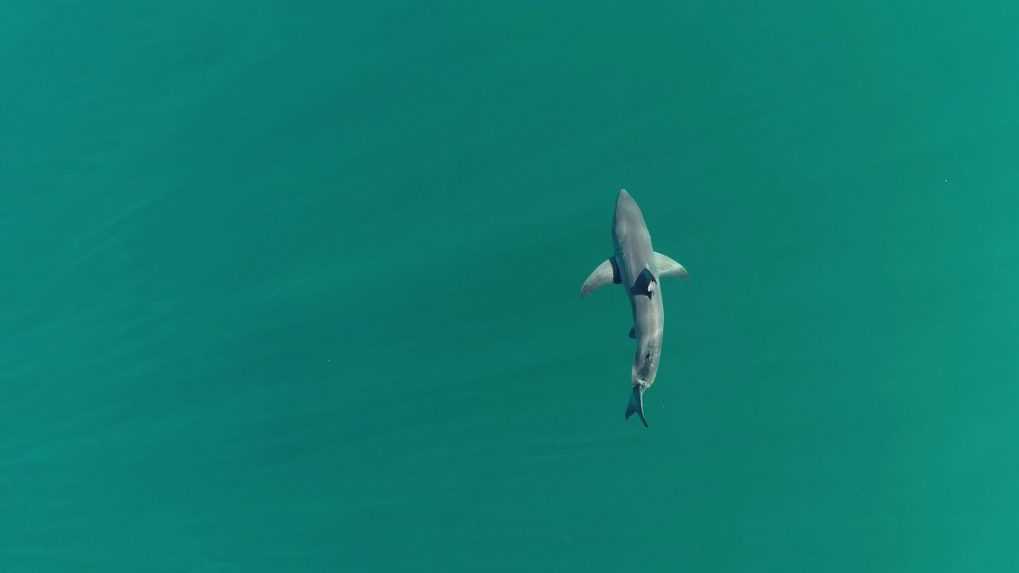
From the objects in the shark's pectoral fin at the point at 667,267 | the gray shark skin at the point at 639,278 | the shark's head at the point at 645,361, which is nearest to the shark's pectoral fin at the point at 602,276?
the gray shark skin at the point at 639,278

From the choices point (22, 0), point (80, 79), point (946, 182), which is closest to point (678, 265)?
point (946, 182)

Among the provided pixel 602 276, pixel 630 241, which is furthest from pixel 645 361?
pixel 630 241

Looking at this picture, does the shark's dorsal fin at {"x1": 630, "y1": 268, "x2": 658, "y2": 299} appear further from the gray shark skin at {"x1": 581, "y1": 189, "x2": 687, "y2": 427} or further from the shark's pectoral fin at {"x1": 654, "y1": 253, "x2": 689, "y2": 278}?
the shark's pectoral fin at {"x1": 654, "y1": 253, "x2": 689, "y2": 278}

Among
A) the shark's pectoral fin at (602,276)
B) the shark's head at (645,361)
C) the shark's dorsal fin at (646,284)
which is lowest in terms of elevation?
the shark's head at (645,361)

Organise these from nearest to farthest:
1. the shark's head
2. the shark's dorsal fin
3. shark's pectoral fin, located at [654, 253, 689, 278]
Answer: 1. the shark's dorsal fin
2. the shark's head
3. shark's pectoral fin, located at [654, 253, 689, 278]

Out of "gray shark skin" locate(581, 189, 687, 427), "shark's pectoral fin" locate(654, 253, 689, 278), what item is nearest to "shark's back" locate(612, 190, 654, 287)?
"gray shark skin" locate(581, 189, 687, 427)

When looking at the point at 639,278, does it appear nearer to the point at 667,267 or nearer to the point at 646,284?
the point at 646,284

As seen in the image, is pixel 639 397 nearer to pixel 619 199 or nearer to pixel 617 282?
pixel 617 282

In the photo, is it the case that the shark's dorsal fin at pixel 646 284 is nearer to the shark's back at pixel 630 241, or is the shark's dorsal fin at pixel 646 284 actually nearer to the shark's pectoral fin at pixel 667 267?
the shark's back at pixel 630 241
